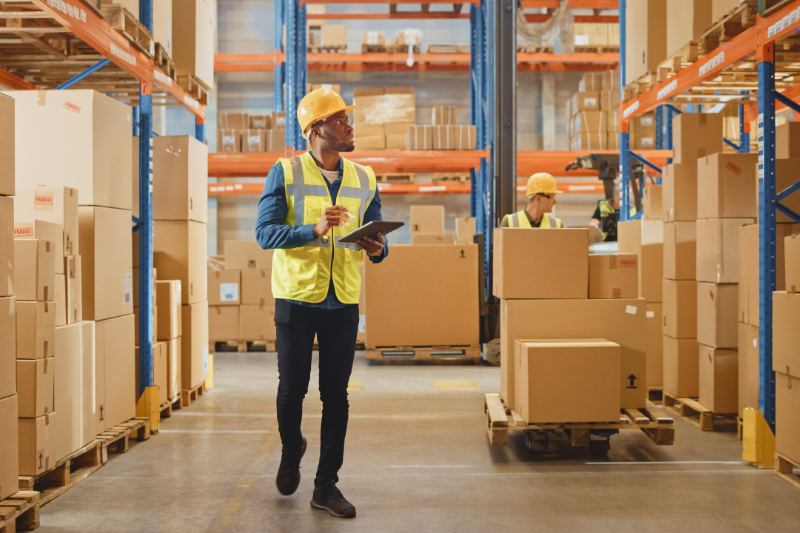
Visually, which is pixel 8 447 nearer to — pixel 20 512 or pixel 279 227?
pixel 20 512

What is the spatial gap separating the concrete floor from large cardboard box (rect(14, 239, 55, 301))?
1.08 metres

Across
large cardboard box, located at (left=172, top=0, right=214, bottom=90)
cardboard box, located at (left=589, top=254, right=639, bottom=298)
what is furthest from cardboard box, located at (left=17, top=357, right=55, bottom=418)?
large cardboard box, located at (left=172, top=0, right=214, bottom=90)

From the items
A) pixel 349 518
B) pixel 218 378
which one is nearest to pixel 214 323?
pixel 218 378

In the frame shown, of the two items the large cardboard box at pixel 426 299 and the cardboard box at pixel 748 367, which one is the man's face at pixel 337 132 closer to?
the cardboard box at pixel 748 367

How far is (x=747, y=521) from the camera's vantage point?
11.8 ft

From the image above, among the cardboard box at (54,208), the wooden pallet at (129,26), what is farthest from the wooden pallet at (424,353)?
the cardboard box at (54,208)

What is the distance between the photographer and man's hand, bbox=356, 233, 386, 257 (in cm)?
341

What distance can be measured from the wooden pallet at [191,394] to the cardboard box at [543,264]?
10.3 feet

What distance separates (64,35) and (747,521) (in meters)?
5.04

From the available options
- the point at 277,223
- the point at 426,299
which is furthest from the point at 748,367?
the point at 426,299

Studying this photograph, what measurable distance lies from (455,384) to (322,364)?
14.2 feet

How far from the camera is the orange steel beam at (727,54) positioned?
444 cm

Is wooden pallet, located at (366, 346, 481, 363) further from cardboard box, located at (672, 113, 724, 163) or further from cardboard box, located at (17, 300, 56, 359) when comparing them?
cardboard box, located at (17, 300, 56, 359)

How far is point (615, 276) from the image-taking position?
502cm
